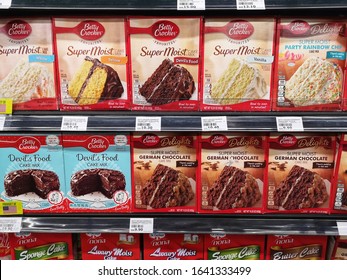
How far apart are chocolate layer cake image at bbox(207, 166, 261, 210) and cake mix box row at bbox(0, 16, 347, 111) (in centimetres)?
30

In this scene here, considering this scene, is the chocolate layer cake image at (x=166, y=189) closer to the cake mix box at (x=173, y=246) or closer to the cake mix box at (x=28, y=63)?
the cake mix box at (x=173, y=246)

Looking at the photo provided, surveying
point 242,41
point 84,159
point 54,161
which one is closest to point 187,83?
point 242,41

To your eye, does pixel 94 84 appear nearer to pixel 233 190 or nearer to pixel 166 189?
pixel 166 189

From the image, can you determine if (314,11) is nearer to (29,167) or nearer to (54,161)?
(54,161)

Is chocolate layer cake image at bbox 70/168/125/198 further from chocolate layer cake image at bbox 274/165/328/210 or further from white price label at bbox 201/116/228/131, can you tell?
chocolate layer cake image at bbox 274/165/328/210

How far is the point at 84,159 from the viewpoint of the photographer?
1.66m

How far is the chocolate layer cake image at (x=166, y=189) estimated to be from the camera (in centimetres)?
167

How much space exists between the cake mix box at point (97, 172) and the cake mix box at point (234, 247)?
454 millimetres

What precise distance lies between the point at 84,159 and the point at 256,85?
82 cm

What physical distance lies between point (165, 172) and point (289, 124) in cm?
58

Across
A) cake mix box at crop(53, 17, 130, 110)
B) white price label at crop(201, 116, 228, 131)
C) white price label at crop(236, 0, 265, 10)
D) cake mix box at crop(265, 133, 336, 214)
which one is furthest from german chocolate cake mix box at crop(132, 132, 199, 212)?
white price label at crop(236, 0, 265, 10)

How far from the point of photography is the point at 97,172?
1.68 metres

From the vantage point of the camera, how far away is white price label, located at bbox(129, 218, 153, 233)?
1.68 m
